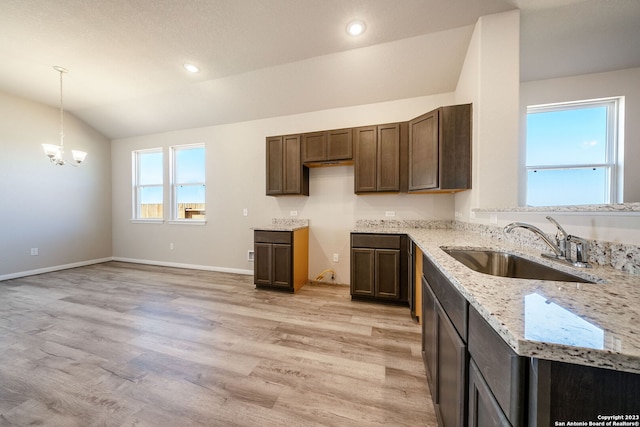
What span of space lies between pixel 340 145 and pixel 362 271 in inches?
70.6

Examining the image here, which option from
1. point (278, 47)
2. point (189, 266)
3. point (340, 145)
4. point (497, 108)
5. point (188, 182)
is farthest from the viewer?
point (188, 182)

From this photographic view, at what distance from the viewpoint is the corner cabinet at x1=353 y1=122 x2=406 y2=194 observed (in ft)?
9.66

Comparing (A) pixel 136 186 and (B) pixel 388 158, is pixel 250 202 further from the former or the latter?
(A) pixel 136 186

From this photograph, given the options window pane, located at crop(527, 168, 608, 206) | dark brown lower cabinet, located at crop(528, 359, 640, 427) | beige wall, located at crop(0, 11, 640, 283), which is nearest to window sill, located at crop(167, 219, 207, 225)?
beige wall, located at crop(0, 11, 640, 283)

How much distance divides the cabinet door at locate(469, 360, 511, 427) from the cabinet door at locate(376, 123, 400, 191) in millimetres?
2449

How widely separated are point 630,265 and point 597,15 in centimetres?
254

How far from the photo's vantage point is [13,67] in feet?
10.2

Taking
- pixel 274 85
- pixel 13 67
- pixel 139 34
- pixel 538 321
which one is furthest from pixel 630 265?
pixel 13 67

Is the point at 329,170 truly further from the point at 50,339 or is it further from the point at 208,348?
the point at 50,339

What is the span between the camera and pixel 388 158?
2.98 metres

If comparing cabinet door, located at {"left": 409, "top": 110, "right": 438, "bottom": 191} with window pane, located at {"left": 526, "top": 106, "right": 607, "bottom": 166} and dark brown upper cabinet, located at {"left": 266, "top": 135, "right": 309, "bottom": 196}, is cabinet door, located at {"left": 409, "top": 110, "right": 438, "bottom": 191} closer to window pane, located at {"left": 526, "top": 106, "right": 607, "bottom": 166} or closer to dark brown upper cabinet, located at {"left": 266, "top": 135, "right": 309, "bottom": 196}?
window pane, located at {"left": 526, "top": 106, "right": 607, "bottom": 166}

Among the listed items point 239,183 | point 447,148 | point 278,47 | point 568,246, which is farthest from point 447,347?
point 239,183

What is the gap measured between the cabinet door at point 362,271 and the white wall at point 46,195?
5.69m

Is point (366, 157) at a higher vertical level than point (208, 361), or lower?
higher
